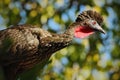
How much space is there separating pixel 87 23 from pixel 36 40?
2.20 ft

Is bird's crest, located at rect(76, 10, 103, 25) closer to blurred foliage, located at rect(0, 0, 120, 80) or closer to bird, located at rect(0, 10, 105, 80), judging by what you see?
bird, located at rect(0, 10, 105, 80)

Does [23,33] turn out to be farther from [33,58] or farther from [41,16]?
[41,16]

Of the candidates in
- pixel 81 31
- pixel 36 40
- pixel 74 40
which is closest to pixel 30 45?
pixel 36 40

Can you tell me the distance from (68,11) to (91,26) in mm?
4175

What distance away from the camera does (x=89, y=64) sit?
1008cm

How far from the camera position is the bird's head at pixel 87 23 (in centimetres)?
596

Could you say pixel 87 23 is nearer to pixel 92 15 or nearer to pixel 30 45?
pixel 92 15

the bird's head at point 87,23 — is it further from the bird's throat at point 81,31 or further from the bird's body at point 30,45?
the bird's body at point 30,45

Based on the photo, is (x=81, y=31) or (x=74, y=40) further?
(x=74, y=40)

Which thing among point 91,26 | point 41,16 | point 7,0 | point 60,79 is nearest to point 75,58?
point 41,16

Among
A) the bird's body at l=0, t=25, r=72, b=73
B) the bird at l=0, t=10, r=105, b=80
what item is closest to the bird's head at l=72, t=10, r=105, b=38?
the bird at l=0, t=10, r=105, b=80

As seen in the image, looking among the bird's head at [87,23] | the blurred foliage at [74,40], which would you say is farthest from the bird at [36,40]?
the blurred foliage at [74,40]

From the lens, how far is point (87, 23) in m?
6.07

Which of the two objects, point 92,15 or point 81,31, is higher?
point 92,15
